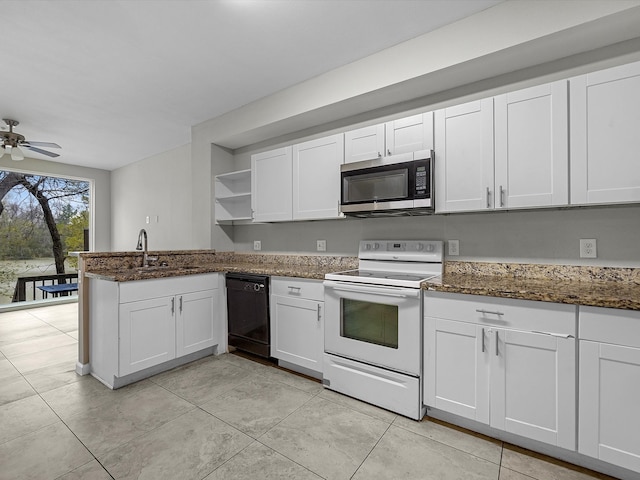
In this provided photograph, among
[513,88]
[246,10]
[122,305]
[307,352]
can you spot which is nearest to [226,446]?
[307,352]

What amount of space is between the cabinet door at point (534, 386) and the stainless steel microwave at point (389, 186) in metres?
→ 0.98

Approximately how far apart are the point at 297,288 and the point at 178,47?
2.08 metres

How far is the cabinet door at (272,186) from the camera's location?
10.0 feet

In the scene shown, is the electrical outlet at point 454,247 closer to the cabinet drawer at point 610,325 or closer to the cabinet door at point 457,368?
the cabinet door at point 457,368

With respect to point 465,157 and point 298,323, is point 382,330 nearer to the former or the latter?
point 298,323

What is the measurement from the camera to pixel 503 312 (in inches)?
67.6

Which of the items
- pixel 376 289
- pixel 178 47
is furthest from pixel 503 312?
pixel 178 47

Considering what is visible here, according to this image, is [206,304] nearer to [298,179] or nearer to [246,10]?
[298,179]

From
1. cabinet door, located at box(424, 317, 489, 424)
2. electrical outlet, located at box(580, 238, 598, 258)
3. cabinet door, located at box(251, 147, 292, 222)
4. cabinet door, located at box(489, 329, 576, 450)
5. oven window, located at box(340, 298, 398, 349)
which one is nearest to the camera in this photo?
cabinet door, located at box(489, 329, 576, 450)

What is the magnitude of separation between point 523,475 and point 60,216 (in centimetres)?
732

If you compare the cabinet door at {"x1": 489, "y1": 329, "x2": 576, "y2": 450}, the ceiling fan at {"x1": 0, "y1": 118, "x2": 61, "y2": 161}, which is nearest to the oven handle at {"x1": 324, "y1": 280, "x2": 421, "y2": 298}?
the cabinet door at {"x1": 489, "y1": 329, "x2": 576, "y2": 450}

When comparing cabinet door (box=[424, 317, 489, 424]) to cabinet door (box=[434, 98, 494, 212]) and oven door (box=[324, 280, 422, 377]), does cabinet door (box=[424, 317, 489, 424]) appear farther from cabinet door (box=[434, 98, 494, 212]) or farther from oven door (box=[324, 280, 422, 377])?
cabinet door (box=[434, 98, 494, 212])

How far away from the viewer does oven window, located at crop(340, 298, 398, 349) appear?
2.09 meters

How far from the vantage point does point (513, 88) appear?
7.34 ft
